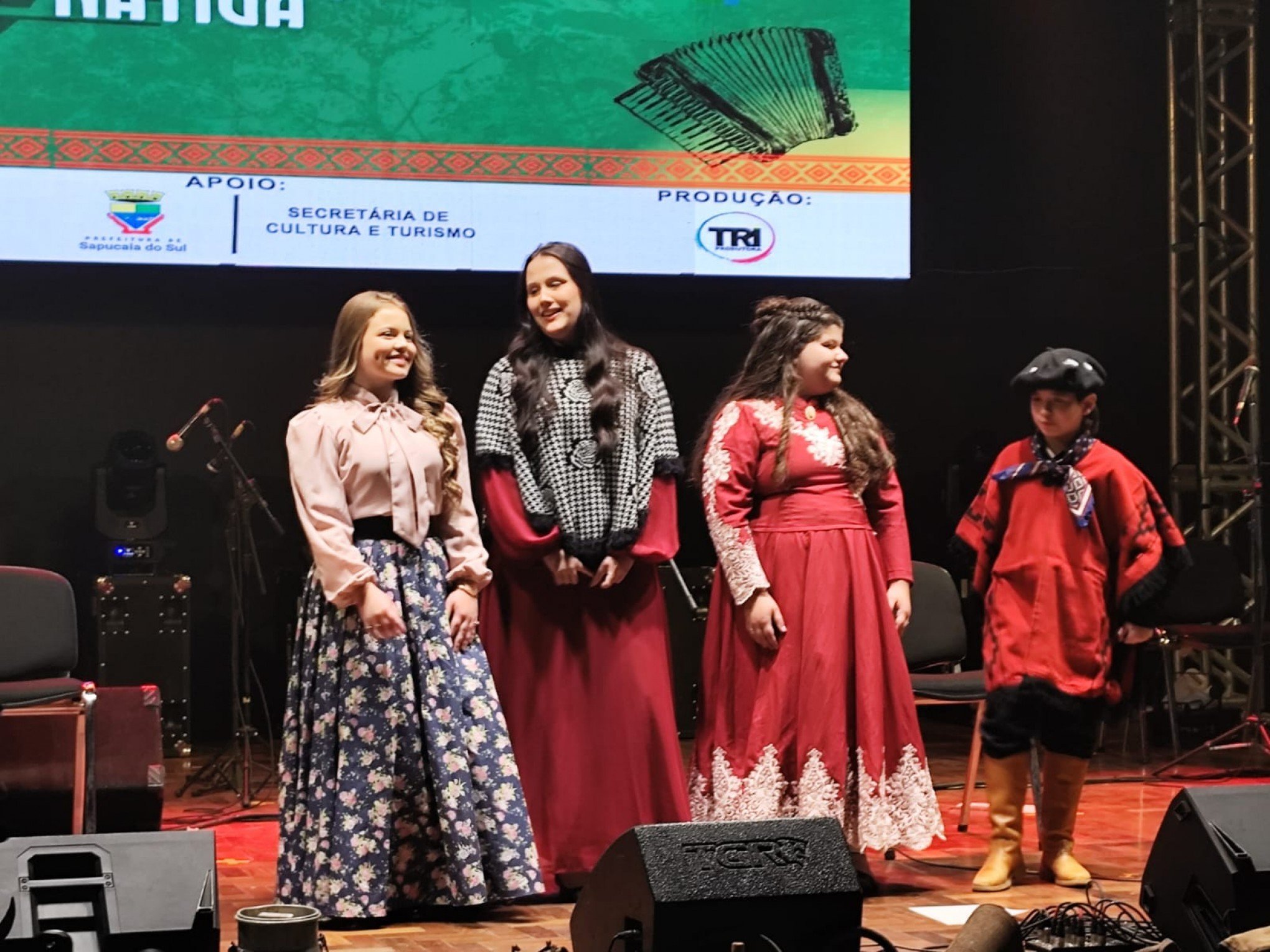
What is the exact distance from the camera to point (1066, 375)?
4.16m

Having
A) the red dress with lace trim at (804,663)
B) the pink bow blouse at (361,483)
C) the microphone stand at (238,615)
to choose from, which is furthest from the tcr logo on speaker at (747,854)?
the microphone stand at (238,615)

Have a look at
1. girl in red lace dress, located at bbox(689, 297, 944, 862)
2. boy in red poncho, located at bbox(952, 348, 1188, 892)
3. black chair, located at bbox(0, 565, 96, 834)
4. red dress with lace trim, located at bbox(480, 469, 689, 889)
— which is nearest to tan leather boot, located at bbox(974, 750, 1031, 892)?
boy in red poncho, located at bbox(952, 348, 1188, 892)

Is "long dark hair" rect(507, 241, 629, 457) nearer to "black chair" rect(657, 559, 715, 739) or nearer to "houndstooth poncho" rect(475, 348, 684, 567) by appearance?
"houndstooth poncho" rect(475, 348, 684, 567)

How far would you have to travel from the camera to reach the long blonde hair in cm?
403

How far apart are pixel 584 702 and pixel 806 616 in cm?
57

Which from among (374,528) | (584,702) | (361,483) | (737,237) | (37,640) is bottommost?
(584,702)

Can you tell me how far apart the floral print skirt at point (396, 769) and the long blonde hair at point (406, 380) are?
21cm

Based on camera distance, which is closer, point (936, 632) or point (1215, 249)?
point (936, 632)

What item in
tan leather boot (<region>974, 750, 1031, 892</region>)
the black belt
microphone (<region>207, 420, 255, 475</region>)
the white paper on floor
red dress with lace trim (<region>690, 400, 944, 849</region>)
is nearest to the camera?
the white paper on floor

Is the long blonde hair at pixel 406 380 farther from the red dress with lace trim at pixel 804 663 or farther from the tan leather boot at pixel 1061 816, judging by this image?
the tan leather boot at pixel 1061 816

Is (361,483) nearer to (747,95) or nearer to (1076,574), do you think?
(1076,574)

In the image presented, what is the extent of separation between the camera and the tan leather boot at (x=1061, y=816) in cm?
425

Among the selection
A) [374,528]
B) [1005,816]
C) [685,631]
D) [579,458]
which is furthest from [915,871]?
[685,631]

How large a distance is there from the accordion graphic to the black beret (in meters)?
2.60
